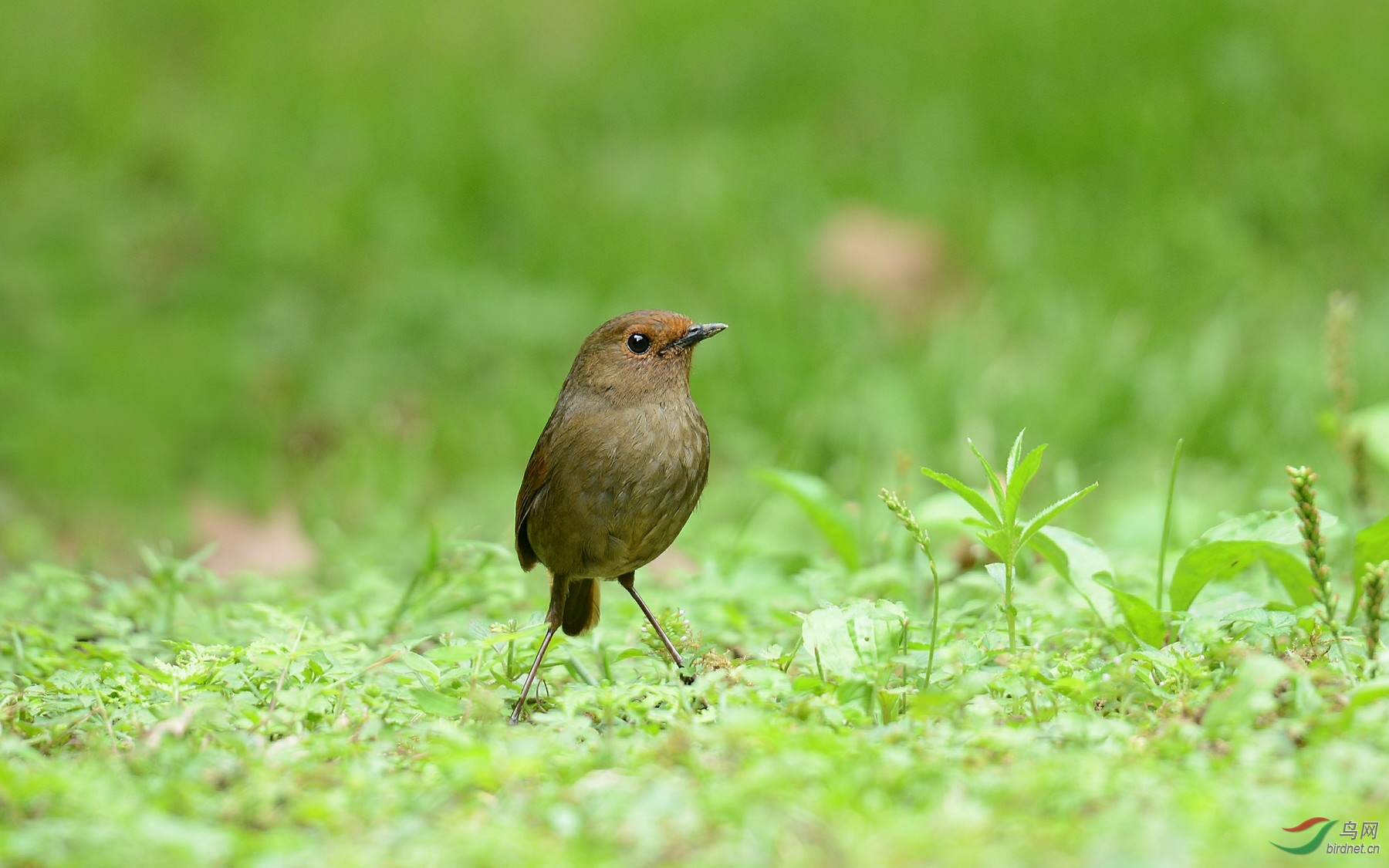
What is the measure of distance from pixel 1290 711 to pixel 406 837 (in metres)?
1.72

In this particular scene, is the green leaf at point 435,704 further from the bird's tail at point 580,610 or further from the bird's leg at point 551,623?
the bird's tail at point 580,610

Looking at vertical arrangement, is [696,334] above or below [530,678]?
above

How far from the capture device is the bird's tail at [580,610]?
3732 mm

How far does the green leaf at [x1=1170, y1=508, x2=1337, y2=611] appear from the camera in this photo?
298cm

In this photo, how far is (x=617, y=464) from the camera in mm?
3312

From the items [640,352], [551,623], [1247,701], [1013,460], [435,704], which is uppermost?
[640,352]

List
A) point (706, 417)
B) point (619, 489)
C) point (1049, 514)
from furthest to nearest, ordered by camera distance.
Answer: point (706, 417) < point (619, 489) < point (1049, 514)

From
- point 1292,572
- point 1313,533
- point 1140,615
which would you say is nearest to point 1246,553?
point 1292,572

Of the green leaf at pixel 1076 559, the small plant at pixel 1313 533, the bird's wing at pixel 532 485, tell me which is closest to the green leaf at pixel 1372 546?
the small plant at pixel 1313 533

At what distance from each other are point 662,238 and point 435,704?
6.06 meters

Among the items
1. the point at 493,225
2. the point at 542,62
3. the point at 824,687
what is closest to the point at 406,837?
the point at 824,687

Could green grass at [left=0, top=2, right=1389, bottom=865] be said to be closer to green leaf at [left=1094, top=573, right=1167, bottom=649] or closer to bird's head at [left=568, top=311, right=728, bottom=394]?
green leaf at [left=1094, top=573, right=1167, bottom=649]

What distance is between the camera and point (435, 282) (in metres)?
8.31

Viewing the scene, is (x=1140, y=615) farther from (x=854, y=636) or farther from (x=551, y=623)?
(x=551, y=623)
